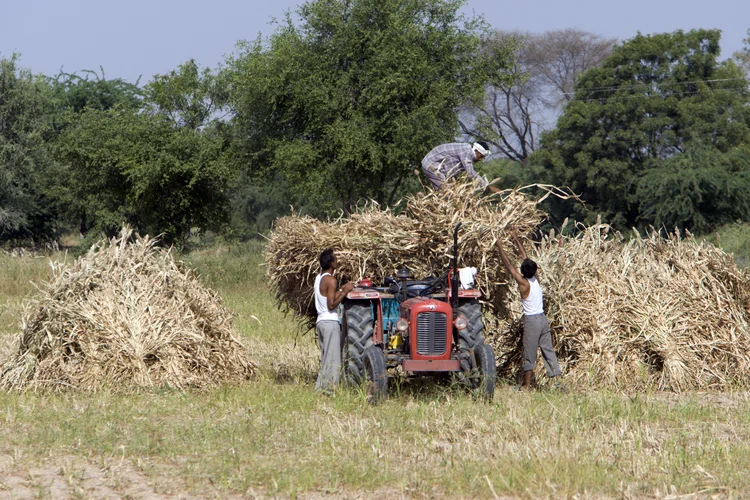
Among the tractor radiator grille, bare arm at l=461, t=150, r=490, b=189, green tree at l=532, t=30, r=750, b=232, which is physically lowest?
the tractor radiator grille

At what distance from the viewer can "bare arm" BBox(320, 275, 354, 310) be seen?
392 inches

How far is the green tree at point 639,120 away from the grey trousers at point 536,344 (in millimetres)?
30420

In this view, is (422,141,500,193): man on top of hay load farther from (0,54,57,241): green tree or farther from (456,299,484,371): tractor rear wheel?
(0,54,57,241): green tree

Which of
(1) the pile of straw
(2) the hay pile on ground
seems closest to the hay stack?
(1) the pile of straw

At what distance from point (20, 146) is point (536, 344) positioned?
118 ft

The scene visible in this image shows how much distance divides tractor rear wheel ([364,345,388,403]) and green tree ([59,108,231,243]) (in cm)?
2274

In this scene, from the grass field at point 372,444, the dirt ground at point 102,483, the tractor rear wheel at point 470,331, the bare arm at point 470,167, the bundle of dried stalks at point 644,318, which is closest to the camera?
the dirt ground at point 102,483

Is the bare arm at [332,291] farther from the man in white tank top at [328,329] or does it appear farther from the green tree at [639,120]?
the green tree at [639,120]

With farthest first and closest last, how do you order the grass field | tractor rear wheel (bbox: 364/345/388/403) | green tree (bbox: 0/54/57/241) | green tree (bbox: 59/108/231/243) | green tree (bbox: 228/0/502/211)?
green tree (bbox: 0/54/57/241)
green tree (bbox: 59/108/231/243)
green tree (bbox: 228/0/502/211)
tractor rear wheel (bbox: 364/345/388/403)
the grass field

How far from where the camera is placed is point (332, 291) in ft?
33.0

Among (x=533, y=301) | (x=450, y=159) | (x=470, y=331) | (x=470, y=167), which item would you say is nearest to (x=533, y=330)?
(x=533, y=301)

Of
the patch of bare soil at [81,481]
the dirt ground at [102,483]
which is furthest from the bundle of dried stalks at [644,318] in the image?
the patch of bare soil at [81,481]

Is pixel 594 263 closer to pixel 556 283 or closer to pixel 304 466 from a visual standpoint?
pixel 556 283

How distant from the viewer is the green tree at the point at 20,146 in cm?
4131
